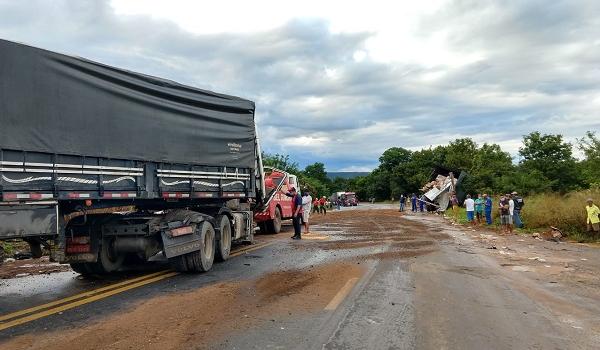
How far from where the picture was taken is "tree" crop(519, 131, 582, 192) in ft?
181

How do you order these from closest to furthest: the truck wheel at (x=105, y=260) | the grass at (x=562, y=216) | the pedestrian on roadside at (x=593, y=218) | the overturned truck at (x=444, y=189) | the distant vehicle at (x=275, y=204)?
the truck wheel at (x=105, y=260) → the pedestrian on roadside at (x=593, y=218) → the grass at (x=562, y=216) → the distant vehicle at (x=275, y=204) → the overturned truck at (x=444, y=189)

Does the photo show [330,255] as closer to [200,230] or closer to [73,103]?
[200,230]

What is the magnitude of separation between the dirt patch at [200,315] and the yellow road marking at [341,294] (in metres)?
0.10

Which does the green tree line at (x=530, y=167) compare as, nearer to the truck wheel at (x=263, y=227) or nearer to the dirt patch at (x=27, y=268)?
the truck wheel at (x=263, y=227)

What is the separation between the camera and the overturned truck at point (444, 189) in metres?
42.8

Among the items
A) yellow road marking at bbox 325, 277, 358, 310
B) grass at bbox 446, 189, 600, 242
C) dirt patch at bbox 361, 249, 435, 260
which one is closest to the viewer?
yellow road marking at bbox 325, 277, 358, 310

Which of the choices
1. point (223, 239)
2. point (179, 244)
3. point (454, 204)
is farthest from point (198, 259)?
point (454, 204)

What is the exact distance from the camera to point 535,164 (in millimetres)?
57688

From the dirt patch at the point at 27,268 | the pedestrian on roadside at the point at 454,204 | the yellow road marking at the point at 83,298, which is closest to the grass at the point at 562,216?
the pedestrian on roadside at the point at 454,204

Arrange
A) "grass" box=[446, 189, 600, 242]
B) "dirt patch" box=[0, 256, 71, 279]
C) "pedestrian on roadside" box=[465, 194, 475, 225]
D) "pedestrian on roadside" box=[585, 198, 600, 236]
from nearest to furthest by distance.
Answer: "dirt patch" box=[0, 256, 71, 279]
"pedestrian on roadside" box=[585, 198, 600, 236]
"grass" box=[446, 189, 600, 242]
"pedestrian on roadside" box=[465, 194, 475, 225]

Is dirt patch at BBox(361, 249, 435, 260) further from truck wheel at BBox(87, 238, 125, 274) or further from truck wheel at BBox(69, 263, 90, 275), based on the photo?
truck wheel at BBox(69, 263, 90, 275)

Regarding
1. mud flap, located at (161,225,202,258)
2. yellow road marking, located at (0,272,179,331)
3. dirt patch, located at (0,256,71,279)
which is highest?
mud flap, located at (161,225,202,258)

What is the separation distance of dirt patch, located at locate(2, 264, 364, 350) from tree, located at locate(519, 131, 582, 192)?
171 feet

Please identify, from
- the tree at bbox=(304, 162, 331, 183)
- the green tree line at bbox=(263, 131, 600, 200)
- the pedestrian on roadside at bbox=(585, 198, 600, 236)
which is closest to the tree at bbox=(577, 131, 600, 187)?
the green tree line at bbox=(263, 131, 600, 200)
